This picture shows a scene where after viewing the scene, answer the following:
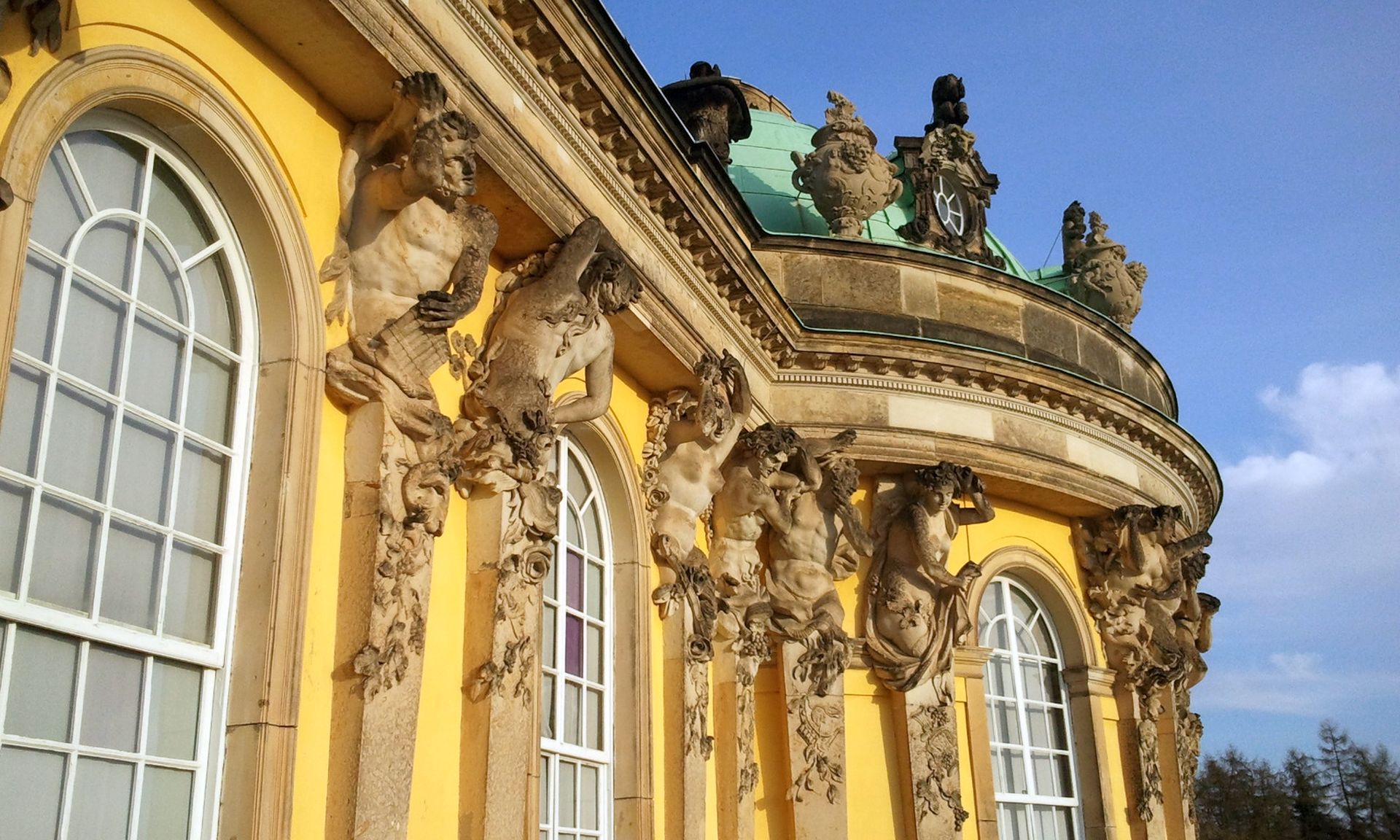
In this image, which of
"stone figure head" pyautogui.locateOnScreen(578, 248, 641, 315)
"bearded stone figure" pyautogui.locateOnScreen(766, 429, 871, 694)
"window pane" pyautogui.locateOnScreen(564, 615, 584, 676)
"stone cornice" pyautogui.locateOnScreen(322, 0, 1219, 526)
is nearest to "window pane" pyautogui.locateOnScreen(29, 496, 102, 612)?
"stone cornice" pyautogui.locateOnScreen(322, 0, 1219, 526)

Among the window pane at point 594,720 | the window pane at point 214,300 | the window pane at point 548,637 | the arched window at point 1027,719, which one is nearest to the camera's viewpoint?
the window pane at point 214,300

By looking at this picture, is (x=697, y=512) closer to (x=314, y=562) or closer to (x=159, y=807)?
(x=314, y=562)

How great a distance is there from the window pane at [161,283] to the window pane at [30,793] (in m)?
1.94

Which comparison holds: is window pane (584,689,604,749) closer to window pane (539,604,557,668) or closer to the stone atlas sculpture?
window pane (539,604,557,668)

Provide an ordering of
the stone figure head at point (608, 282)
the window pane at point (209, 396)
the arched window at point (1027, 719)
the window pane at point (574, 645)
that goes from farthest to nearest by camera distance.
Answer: the arched window at point (1027, 719) → the window pane at point (574, 645) → the stone figure head at point (608, 282) → the window pane at point (209, 396)

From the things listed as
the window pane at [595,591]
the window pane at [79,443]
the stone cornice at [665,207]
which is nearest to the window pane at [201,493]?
the window pane at [79,443]

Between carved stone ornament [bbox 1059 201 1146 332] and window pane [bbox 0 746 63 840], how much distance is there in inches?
557

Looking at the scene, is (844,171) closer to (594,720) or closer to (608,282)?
(608,282)

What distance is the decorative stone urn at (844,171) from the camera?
47.0 ft

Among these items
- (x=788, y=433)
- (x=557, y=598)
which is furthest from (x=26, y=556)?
(x=788, y=433)

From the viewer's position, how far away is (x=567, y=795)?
9039mm

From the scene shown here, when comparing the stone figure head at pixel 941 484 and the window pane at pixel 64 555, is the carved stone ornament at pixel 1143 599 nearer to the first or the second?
the stone figure head at pixel 941 484

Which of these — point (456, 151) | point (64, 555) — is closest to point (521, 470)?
point (456, 151)

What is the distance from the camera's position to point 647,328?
10.0 meters
